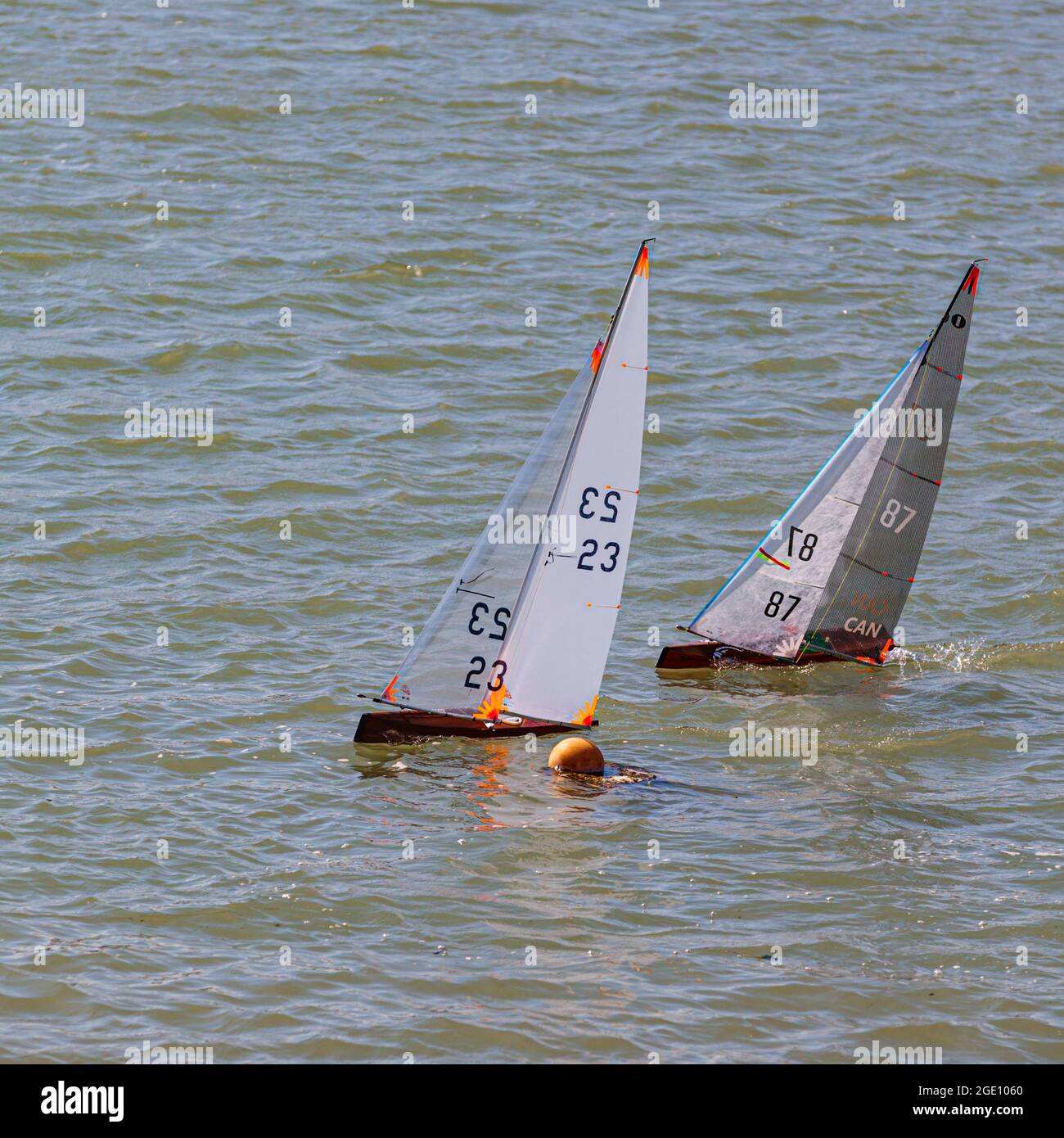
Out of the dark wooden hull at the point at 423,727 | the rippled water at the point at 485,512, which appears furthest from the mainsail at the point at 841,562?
the dark wooden hull at the point at 423,727

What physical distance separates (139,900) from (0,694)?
4.38 m

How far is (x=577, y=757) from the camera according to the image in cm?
1633

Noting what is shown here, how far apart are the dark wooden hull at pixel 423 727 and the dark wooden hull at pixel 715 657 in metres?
2.92

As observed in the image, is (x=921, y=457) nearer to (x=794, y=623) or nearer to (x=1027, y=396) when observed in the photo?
(x=794, y=623)

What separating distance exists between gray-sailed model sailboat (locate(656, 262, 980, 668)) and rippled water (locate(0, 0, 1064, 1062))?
1.69ft

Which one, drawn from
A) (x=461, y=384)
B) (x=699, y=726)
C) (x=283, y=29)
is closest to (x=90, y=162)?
(x=283, y=29)

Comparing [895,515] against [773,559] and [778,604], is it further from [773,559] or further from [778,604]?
[778,604]

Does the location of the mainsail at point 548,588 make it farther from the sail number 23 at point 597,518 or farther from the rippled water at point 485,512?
the rippled water at point 485,512

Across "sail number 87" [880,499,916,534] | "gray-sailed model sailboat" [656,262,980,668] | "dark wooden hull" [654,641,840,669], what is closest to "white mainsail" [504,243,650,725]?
"dark wooden hull" [654,641,840,669]

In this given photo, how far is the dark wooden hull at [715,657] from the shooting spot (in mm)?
19891

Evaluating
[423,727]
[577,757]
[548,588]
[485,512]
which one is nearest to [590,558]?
[548,588]

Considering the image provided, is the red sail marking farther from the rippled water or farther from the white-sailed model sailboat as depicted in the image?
the white-sailed model sailboat

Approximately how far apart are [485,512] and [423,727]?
675 cm
